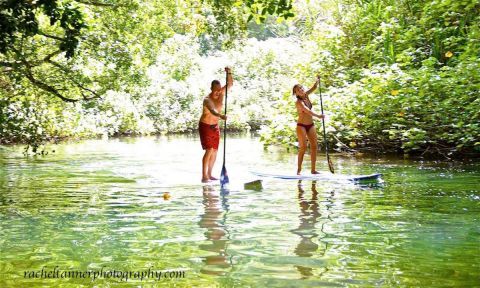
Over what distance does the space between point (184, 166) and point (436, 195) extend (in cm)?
684

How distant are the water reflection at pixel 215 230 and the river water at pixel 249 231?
1cm

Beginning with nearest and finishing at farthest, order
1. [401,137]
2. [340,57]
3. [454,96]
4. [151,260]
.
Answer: [151,260] → [454,96] → [401,137] → [340,57]

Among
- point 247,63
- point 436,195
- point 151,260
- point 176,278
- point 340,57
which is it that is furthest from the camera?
point 247,63

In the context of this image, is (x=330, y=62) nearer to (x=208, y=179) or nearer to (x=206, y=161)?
(x=206, y=161)

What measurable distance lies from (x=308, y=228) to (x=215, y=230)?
3.00 ft

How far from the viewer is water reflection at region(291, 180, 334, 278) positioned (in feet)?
15.8

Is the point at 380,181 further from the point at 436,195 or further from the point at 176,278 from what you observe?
the point at 176,278

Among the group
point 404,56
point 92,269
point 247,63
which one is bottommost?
point 92,269

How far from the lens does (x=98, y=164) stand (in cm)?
1515

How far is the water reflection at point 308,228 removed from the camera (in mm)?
4816

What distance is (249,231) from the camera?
5.79m

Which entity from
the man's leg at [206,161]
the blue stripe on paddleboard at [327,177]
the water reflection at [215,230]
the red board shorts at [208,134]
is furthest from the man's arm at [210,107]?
the blue stripe on paddleboard at [327,177]

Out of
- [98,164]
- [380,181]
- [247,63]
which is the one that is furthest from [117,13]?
[247,63]

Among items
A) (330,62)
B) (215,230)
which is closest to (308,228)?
(215,230)
